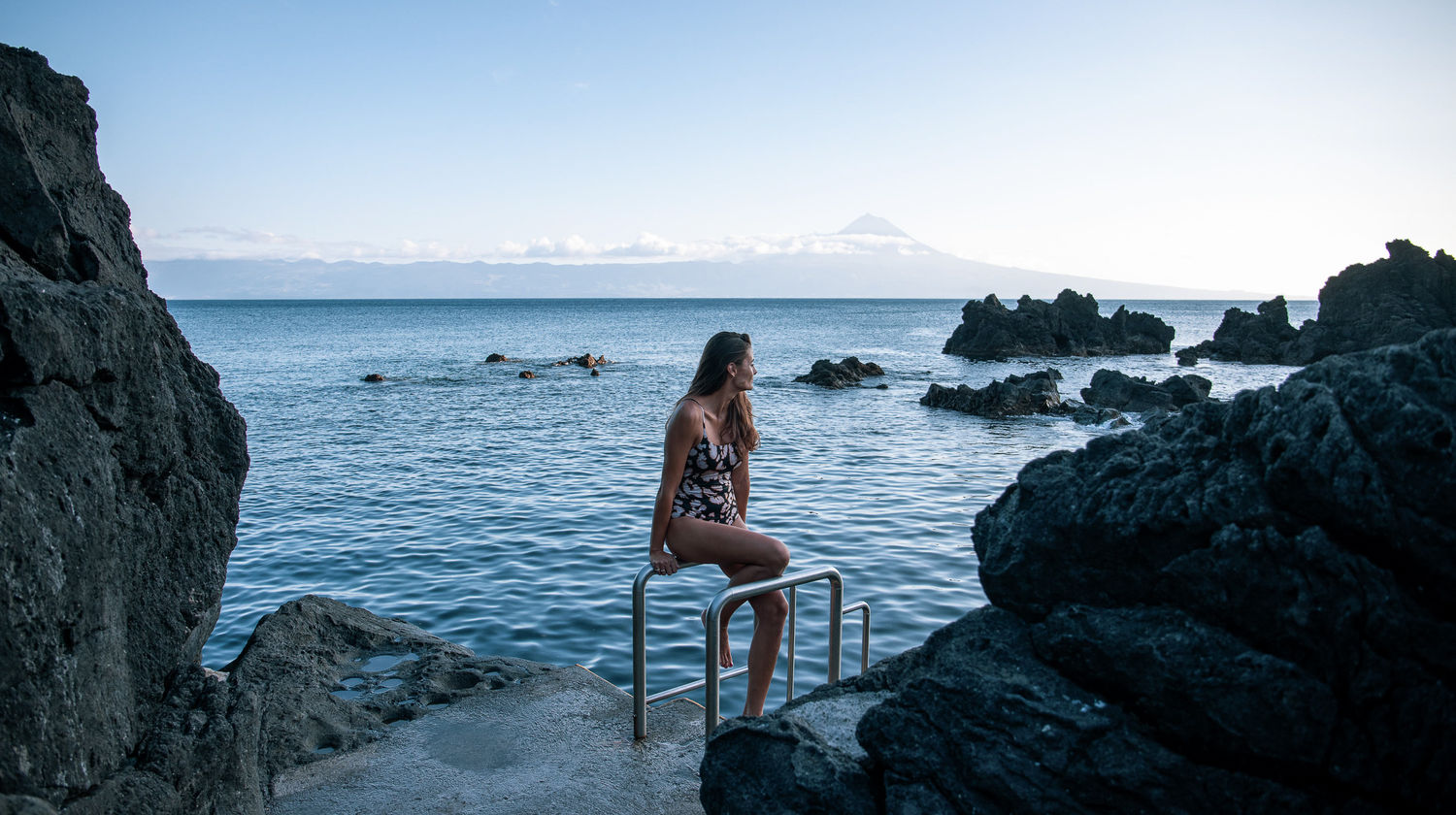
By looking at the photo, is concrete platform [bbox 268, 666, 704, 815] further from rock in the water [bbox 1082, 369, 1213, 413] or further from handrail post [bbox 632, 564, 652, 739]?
rock in the water [bbox 1082, 369, 1213, 413]

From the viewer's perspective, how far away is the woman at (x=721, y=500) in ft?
15.3

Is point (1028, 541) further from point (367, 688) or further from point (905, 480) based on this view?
point (905, 480)

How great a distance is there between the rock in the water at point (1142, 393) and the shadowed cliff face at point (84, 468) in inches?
1067

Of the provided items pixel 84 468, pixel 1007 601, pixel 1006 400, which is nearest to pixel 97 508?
pixel 84 468

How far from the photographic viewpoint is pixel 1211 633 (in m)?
2.53

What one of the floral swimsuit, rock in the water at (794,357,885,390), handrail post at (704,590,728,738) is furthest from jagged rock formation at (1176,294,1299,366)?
handrail post at (704,590,728,738)

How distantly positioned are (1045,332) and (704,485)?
5271 centimetres

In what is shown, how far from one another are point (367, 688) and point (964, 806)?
450cm

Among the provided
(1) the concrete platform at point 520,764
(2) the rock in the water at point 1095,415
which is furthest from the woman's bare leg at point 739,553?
(2) the rock in the water at point 1095,415

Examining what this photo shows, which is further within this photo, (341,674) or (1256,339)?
(1256,339)

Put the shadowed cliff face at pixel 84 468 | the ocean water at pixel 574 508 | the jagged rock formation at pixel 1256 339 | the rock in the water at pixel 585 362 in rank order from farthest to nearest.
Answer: the jagged rock formation at pixel 1256 339 → the rock in the water at pixel 585 362 → the ocean water at pixel 574 508 → the shadowed cliff face at pixel 84 468

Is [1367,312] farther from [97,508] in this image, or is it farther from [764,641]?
[97,508]

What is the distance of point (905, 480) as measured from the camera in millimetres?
16078

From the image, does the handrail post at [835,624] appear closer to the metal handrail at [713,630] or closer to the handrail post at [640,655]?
the metal handrail at [713,630]
